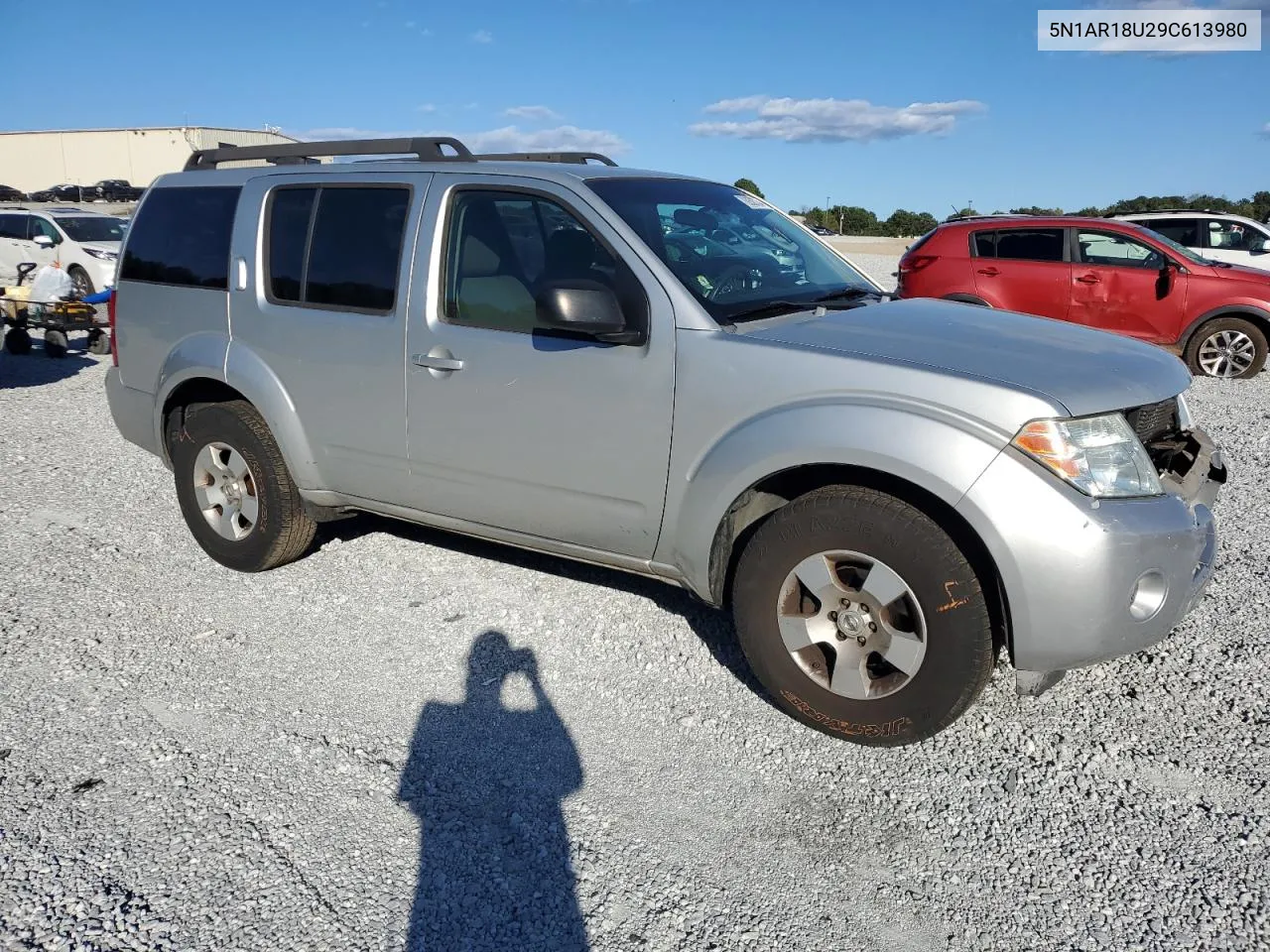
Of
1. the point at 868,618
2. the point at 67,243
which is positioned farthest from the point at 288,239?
the point at 67,243

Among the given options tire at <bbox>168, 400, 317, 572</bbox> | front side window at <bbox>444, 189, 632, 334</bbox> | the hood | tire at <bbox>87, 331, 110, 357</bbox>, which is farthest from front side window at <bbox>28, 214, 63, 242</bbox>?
the hood

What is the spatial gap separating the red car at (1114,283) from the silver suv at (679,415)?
23.9 feet

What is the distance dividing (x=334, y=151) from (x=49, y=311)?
897 centimetres

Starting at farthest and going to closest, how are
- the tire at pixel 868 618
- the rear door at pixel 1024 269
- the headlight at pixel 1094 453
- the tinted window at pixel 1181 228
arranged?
the tinted window at pixel 1181 228, the rear door at pixel 1024 269, the tire at pixel 868 618, the headlight at pixel 1094 453

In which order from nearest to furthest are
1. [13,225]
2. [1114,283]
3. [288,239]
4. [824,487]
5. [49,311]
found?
[824,487], [288,239], [1114,283], [49,311], [13,225]

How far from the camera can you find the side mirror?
10.8 feet

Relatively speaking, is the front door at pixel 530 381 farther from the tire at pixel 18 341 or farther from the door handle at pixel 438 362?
the tire at pixel 18 341

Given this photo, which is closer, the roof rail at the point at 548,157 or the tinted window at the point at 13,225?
the roof rail at the point at 548,157

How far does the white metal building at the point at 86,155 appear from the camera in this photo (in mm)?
70938

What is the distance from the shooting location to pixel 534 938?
244cm

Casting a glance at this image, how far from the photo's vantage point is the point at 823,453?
3123mm

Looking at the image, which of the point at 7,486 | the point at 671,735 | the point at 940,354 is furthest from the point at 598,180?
the point at 7,486

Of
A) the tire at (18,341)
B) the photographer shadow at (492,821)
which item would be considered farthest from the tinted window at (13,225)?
the photographer shadow at (492,821)

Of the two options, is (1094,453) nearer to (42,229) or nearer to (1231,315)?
(1231,315)
